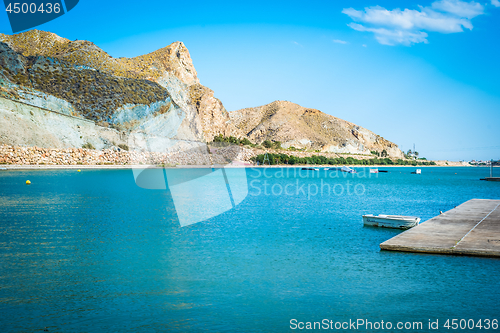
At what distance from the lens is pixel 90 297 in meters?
12.3

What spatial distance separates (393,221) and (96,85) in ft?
335

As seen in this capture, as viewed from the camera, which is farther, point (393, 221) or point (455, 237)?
point (393, 221)

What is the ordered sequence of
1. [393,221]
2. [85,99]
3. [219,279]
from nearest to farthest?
[219,279]
[393,221]
[85,99]

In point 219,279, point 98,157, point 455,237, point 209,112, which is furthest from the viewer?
point 209,112

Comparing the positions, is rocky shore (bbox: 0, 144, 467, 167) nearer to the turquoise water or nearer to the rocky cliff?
the rocky cliff

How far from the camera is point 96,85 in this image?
109062 millimetres

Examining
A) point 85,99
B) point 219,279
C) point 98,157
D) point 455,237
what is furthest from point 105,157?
point 455,237

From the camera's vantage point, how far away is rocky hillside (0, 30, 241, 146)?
3772 inches

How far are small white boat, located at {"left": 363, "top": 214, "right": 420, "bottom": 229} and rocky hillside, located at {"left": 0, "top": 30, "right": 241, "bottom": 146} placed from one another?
3191 inches

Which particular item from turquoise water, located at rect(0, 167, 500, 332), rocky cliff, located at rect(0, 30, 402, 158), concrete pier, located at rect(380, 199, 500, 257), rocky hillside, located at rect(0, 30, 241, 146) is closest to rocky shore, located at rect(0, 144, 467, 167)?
rocky cliff, located at rect(0, 30, 402, 158)

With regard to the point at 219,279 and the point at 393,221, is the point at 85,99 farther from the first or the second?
the point at 219,279

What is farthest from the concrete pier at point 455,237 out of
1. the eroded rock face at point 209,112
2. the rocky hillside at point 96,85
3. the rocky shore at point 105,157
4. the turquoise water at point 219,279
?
the eroded rock face at point 209,112

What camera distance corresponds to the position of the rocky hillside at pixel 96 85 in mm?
95812

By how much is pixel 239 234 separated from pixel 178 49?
519 feet
